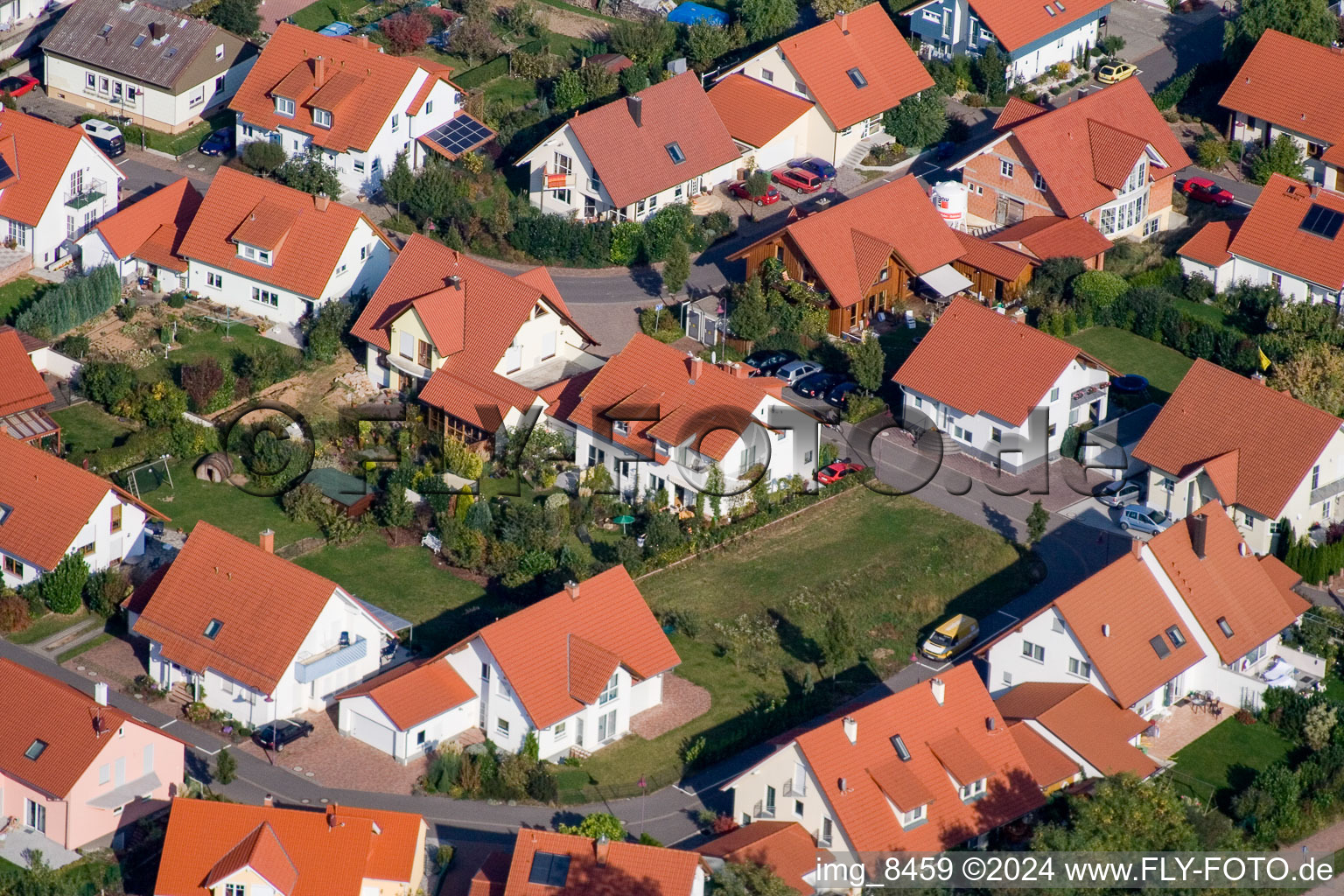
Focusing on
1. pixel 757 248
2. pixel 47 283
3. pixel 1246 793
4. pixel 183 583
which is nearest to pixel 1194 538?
pixel 1246 793

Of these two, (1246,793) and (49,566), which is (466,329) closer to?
(49,566)

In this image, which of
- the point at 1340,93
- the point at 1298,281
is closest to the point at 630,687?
the point at 1298,281

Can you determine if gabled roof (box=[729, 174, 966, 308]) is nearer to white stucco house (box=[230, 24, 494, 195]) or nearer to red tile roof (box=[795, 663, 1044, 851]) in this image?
white stucco house (box=[230, 24, 494, 195])

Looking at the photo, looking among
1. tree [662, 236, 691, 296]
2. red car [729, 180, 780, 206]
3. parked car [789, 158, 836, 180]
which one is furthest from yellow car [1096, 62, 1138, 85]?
tree [662, 236, 691, 296]

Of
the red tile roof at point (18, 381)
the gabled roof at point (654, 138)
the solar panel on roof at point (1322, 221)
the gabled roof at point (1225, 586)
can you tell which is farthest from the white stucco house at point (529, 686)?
the solar panel on roof at point (1322, 221)

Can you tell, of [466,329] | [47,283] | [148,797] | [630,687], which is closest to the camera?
[148,797]

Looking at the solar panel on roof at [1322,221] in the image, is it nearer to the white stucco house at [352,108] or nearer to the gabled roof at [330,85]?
the white stucco house at [352,108]

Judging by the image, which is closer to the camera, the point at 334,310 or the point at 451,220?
the point at 334,310

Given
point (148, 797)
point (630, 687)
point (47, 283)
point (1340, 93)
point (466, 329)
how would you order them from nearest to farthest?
point (148, 797)
point (630, 687)
point (466, 329)
point (47, 283)
point (1340, 93)
